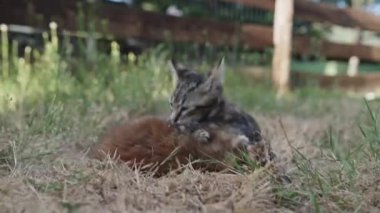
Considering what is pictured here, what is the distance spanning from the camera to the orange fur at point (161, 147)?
2143 millimetres

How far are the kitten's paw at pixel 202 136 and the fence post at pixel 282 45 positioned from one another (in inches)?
199

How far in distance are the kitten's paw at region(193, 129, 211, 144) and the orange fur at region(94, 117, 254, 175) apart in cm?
2

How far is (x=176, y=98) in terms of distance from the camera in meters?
2.92

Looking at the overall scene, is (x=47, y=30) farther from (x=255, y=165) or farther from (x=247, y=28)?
(x=255, y=165)

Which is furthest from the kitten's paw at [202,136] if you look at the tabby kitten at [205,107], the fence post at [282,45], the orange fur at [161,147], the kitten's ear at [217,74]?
the fence post at [282,45]

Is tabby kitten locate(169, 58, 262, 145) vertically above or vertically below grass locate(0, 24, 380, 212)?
above

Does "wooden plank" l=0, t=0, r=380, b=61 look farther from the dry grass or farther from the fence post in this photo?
the dry grass

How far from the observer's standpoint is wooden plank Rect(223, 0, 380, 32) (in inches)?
327

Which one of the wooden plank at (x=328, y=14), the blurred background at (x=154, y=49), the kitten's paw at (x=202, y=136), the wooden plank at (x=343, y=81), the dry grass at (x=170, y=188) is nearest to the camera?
the dry grass at (x=170, y=188)

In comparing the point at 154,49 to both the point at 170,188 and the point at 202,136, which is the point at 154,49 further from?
the point at 170,188

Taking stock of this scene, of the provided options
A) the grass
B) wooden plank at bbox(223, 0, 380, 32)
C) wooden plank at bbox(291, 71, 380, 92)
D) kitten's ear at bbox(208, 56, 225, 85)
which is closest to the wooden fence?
wooden plank at bbox(223, 0, 380, 32)

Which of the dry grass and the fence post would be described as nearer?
the dry grass

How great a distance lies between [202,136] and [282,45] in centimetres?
541

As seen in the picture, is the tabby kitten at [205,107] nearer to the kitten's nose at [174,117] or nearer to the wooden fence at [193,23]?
the kitten's nose at [174,117]
